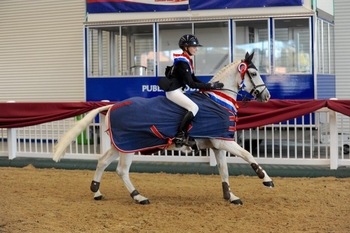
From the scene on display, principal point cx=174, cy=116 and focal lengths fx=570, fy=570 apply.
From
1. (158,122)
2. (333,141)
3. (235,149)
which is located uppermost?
(158,122)

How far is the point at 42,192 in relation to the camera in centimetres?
876

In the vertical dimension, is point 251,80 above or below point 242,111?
above

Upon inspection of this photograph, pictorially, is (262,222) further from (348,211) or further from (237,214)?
(348,211)

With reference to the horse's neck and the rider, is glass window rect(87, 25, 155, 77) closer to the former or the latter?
the horse's neck

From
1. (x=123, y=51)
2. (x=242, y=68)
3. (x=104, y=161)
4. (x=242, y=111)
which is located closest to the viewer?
(x=242, y=68)

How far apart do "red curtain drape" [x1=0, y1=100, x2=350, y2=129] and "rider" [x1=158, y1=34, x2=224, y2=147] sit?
1.89 meters

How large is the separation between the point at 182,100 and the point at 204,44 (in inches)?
270

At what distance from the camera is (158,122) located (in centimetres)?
762

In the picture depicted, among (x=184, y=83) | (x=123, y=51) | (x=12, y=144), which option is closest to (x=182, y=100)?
(x=184, y=83)

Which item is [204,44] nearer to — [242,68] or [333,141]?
[333,141]

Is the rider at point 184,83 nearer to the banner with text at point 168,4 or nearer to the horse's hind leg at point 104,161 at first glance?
the horse's hind leg at point 104,161

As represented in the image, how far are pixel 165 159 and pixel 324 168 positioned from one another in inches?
121

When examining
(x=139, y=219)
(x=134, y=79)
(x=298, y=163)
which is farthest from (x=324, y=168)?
(x=134, y=79)

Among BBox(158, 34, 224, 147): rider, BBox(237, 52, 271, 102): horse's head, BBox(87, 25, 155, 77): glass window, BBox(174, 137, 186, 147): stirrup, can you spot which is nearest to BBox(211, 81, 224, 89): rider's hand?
BBox(158, 34, 224, 147): rider
